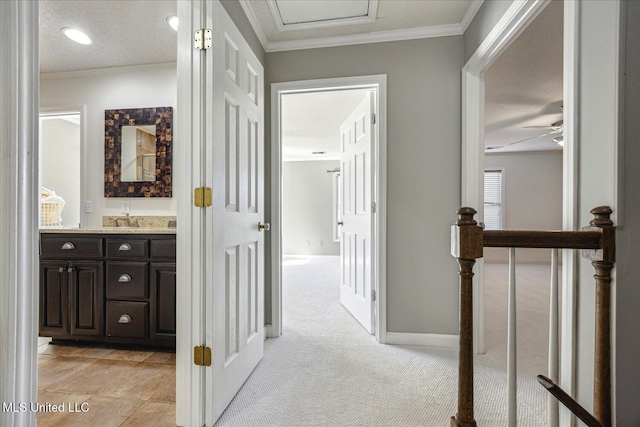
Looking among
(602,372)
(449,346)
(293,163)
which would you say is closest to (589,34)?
(602,372)

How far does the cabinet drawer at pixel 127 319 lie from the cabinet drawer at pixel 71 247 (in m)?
0.39

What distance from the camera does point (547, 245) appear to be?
978mm

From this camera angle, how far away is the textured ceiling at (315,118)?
3.65 m

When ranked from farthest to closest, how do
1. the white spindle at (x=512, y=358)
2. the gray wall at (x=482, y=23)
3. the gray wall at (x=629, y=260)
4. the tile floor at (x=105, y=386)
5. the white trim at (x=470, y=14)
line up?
the white trim at (x=470, y=14), the gray wall at (x=482, y=23), the tile floor at (x=105, y=386), the white spindle at (x=512, y=358), the gray wall at (x=629, y=260)

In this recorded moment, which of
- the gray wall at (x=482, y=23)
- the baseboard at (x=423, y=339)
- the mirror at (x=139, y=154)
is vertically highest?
the gray wall at (x=482, y=23)

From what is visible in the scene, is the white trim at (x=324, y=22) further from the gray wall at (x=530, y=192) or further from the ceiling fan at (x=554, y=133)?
the gray wall at (x=530, y=192)

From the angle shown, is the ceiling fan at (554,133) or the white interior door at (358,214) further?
the ceiling fan at (554,133)

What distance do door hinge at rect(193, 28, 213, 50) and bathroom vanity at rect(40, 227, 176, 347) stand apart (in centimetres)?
125

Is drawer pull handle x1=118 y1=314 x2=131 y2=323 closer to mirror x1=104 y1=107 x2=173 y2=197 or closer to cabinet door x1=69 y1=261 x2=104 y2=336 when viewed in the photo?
cabinet door x1=69 y1=261 x2=104 y2=336

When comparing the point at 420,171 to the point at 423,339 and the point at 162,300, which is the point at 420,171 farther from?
the point at 162,300

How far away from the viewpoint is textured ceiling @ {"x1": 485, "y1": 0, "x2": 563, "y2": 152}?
7.65ft

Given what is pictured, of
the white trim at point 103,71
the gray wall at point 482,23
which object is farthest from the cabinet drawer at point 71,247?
the gray wall at point 482,23

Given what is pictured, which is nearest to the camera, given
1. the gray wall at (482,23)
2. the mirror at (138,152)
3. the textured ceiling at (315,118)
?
the gray wall at (482,23)

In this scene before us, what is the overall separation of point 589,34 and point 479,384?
1.79 meters
